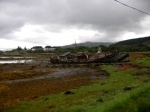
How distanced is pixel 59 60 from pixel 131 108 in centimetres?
5887

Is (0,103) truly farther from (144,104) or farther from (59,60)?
(59,60)

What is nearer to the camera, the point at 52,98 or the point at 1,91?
the point at 52,98

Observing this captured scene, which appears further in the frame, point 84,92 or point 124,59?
point 124,59

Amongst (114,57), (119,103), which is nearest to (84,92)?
(119,103)

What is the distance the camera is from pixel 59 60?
73438mm

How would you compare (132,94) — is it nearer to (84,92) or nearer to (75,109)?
(75,109)

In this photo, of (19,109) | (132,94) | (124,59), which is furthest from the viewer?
(124,59)

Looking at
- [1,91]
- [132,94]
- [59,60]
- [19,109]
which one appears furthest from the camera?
[59,60]

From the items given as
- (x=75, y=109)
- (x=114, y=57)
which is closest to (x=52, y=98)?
(x=75, y=109)

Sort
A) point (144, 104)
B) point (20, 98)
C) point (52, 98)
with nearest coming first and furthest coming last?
point (144, 104) < point (52, 98) < point (20, 98)

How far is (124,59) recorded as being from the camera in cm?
6469

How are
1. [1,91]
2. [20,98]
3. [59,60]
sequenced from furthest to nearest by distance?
1. [59,60]
2. [1,91]
3. [20,98]

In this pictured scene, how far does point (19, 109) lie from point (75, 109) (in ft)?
17.0

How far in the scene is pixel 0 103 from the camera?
2281 cm
